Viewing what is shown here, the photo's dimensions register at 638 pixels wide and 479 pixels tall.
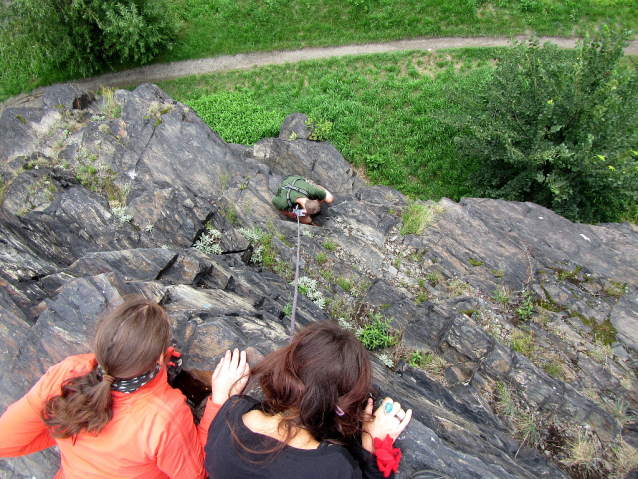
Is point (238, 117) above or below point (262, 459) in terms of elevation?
below

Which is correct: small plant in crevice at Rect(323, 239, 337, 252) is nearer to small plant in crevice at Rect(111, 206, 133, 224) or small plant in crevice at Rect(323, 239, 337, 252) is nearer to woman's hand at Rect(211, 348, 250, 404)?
small plant in crevice at Rect(111, 206, 133, 224)

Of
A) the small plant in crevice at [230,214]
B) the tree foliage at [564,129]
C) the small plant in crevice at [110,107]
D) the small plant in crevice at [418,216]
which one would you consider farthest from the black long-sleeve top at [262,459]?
the small plant in crevice at [110,107]

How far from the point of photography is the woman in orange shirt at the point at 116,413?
3.14 metres

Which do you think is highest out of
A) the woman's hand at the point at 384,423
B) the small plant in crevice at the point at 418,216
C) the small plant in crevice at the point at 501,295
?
the woman's hand at the point at 384,423

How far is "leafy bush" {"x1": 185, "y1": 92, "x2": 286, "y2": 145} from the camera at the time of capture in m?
14.4

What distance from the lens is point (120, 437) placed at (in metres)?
3.26

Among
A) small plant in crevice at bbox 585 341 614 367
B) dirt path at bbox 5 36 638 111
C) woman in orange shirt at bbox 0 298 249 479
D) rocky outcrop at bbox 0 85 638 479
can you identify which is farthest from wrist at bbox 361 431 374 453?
dirt path at bbox 5 36 638 111

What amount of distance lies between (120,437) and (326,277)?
17.8ft

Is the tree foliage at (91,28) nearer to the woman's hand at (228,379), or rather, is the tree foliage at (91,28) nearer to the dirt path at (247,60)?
the dirt path at (247,60)

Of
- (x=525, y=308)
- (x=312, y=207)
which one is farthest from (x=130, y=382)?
(x=525, y=308)

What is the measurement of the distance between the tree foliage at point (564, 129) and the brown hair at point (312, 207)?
17.2 ft

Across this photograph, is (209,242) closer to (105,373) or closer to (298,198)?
(298,198)

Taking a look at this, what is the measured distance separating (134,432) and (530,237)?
8.70 metres

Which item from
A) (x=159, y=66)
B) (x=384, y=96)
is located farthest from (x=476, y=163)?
(x=159, y=66)
